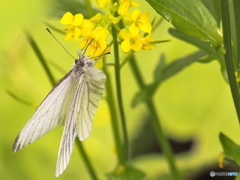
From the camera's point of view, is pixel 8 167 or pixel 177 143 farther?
pixel 177 143

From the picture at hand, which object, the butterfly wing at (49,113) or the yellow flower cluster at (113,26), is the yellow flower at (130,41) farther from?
the butterfly wing at (49,113)

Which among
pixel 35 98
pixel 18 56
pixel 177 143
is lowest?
pixel 177 143

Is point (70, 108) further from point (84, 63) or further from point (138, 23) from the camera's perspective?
point (138, 23)

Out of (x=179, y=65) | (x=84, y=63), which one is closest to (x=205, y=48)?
(x=179, y=65)

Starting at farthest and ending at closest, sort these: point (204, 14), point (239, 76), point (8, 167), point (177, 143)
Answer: point (177, 143)
point (8, 167)
point (239, 76)
point (204, 14)

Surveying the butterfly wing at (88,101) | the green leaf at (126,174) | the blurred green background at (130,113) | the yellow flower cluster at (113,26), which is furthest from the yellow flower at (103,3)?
the blurred green background at (130,113)

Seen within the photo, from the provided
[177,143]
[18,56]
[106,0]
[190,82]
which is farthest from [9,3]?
[177,143]

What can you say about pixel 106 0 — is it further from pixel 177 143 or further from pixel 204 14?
pixel 177 143
